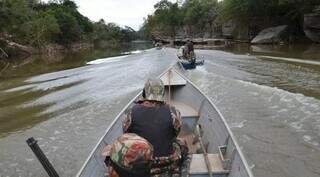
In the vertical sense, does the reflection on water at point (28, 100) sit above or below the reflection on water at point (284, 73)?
below

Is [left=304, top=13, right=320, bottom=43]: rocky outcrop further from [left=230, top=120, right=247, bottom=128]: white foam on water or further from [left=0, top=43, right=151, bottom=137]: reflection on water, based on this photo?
[left=230, top=120, right=247, bottom=128]: white foam on water

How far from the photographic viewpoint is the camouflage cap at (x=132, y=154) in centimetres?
382

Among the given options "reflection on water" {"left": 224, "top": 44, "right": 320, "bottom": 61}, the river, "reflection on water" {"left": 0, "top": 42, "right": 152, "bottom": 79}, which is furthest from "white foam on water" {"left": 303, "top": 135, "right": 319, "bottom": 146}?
"reflection on water" {"left": 0, "top": 42, "right": 152, "bottom": 79}

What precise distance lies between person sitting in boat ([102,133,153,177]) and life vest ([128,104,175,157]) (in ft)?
2.01

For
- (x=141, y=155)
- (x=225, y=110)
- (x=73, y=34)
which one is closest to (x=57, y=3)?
(x=73, y=34)

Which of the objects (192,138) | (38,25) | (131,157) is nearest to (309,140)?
(192,138)

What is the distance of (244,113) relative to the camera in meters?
11.7

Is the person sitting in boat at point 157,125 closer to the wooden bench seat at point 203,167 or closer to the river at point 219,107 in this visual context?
the wooden bench seat at point 203,167

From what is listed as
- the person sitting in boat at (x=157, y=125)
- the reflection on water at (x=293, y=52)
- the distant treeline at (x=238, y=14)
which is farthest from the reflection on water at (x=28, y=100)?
the distant treeline at (x=238, y=14)

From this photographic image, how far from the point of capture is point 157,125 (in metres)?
4.60

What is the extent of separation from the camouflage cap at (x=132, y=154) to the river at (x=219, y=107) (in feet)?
13.6

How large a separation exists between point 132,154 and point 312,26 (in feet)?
134

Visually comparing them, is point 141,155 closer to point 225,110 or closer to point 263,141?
point 263,141

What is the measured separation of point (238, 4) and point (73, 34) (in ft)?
127
